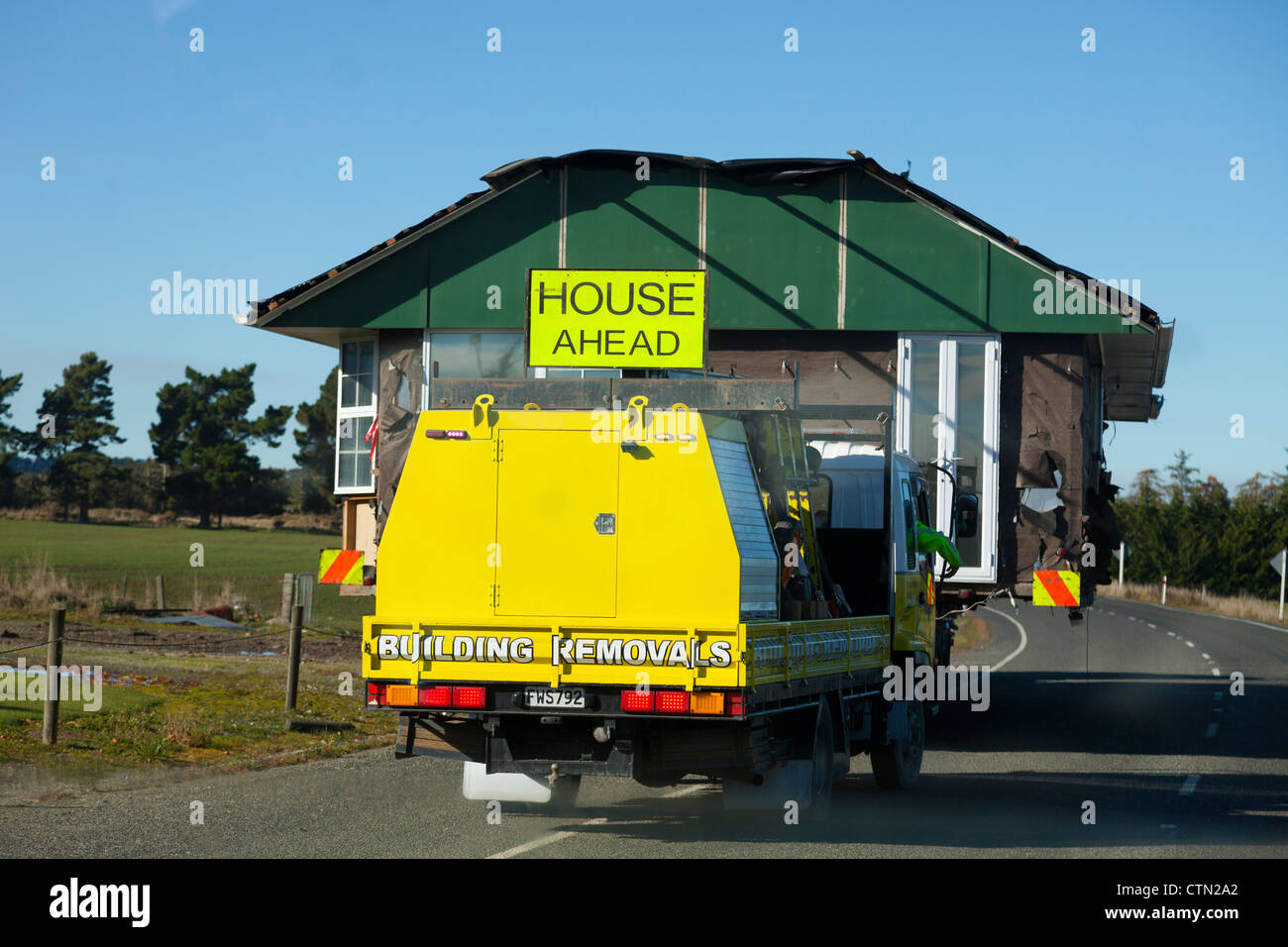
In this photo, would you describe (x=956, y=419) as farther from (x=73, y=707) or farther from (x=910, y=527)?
(x=73, y=707)

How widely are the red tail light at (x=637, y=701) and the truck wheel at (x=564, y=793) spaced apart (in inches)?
63.7

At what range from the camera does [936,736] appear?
60.0 ft

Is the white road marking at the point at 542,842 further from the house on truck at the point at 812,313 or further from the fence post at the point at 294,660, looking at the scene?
the house on truck at the point at 812,313

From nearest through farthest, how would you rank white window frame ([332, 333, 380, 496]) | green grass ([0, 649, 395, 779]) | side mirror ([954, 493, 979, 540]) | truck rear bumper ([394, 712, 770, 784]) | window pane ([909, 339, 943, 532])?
1. truck rear bumper ([394, 712, 770, 784])
2. green grass ([0, 649, 395, 779])
3. side mirror ([954, 493, 979, 540])
4. window pane ([909, 339, 943, 532])
5. white window frame ([332, 333, 380, 496])

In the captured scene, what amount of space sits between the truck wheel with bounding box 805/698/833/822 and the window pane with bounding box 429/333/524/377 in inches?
353

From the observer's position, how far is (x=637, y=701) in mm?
9336

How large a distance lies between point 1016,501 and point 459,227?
7.71 meters

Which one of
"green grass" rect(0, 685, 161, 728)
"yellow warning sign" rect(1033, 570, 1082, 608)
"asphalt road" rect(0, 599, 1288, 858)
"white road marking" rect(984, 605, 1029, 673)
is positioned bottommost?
"white road marking" rect(984, 605, 1029, 673)

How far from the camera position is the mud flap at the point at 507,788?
34.7ft

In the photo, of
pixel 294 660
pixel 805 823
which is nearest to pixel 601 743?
pixel 805 823

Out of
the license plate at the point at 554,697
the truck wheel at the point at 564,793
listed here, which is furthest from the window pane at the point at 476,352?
the license plate at the point at 554,697

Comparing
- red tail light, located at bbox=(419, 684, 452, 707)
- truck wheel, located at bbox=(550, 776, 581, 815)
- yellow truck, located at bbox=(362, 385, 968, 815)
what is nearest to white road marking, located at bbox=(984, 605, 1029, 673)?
truck wheel, located at bbox=(550, 776, 581, 815)

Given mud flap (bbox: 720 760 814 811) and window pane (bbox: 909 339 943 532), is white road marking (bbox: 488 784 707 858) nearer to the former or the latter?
mud flap (bbox: 720 760 814 811)

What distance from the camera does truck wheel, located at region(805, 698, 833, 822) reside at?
34.8 ft
